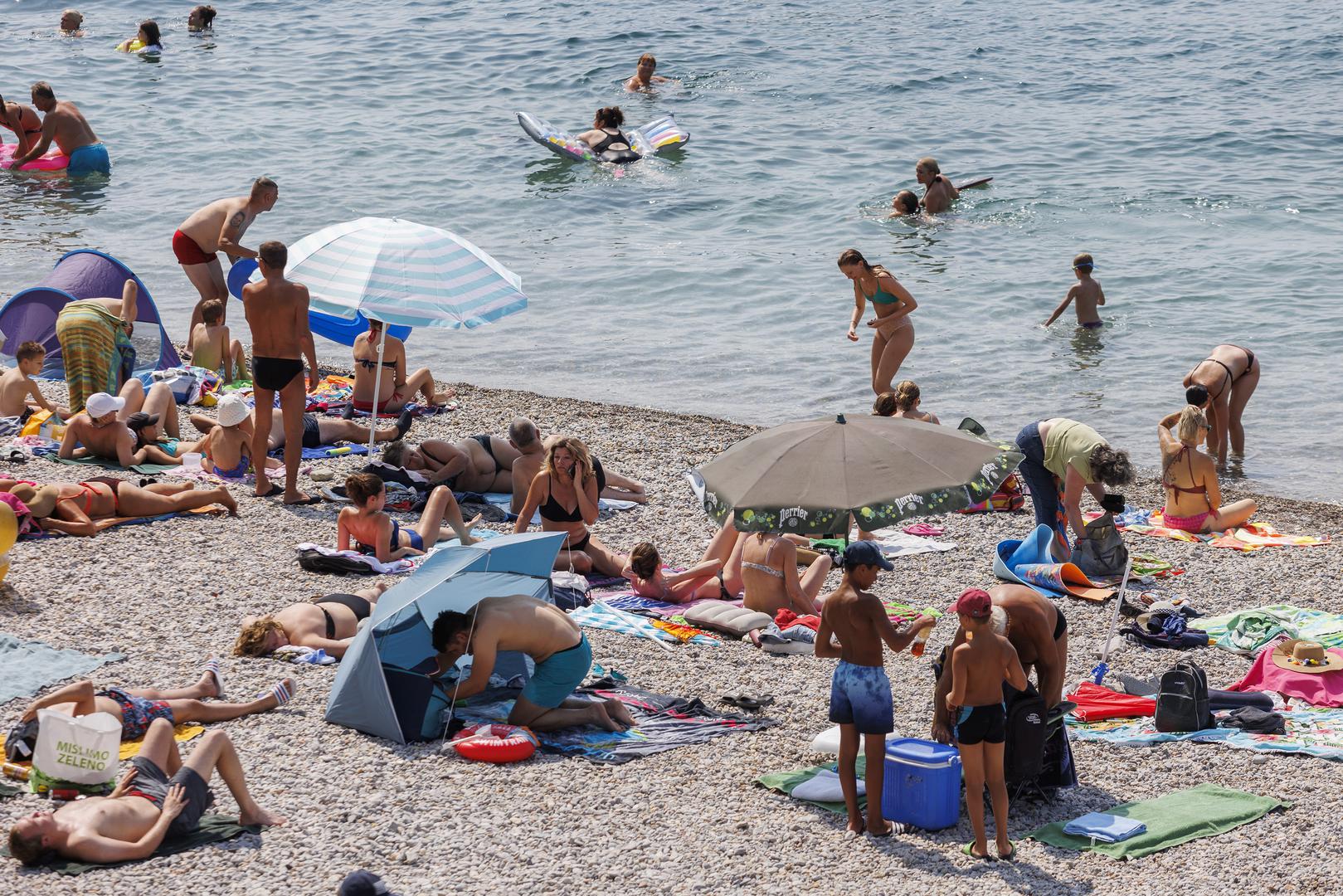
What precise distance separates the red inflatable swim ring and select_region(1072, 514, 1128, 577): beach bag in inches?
164

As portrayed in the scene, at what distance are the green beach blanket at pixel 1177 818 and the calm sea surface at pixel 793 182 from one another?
18.8 ft

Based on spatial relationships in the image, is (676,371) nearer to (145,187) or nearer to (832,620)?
(832,620)

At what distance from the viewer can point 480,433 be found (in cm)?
1133

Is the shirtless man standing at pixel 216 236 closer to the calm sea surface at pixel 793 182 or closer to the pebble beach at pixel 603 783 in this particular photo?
the pebble beach at pixel 603 783

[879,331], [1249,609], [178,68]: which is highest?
[178,68]

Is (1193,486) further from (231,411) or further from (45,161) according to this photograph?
(45,161)

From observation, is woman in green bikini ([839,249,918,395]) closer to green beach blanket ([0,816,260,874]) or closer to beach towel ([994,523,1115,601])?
beach towel ([994,523,1115,601])

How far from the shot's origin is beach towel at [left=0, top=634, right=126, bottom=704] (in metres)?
6.12

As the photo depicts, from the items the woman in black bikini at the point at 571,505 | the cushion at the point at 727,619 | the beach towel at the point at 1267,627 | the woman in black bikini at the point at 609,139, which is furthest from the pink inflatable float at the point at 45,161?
the beach towel at the point at 1267,627

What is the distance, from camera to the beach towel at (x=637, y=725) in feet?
20.1

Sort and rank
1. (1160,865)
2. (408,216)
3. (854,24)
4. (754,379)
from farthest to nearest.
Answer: (854,24)
(408,216)
(754,379)
(1160,865)

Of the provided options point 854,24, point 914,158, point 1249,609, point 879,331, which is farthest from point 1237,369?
point 854,24

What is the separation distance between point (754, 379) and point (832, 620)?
8.25 metres

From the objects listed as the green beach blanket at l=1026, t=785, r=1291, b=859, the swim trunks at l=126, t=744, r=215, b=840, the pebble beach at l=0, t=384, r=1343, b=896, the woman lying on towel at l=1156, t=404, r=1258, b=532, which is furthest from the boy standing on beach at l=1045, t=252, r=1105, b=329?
the swim trunks at l=126, t=744, r=215, b=840
